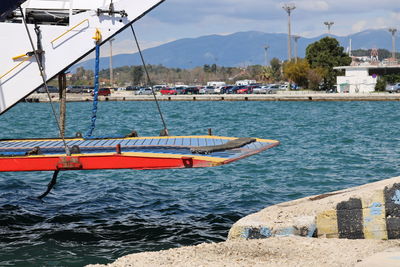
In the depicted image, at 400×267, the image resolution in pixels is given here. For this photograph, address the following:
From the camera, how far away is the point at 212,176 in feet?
69.7

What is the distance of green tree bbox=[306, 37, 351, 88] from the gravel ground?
9476 cm

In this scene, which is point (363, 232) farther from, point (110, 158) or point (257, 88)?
point (257, 88)

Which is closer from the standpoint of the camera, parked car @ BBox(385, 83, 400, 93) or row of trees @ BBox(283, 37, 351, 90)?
parked car @ BBox(385, 83, 400, 93)

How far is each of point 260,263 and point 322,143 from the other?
2541 centimetres

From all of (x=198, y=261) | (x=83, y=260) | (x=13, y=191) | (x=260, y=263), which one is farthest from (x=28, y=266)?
(x=13, y=191)

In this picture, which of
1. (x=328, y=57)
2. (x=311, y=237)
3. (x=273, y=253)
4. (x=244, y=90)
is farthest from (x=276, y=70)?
(x=273, y=253)

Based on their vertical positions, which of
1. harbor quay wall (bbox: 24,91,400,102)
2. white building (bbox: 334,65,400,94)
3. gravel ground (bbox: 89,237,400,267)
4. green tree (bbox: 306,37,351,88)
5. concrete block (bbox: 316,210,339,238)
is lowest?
harbor quay wall (bbox: 24,91,400,102)

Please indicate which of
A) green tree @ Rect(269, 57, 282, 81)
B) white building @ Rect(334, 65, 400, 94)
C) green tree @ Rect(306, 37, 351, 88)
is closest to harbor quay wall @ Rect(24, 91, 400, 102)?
white building @ Rect(334, 65, 400, 94)

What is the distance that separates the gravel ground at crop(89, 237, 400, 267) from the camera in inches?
327

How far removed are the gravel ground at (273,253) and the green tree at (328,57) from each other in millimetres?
94762

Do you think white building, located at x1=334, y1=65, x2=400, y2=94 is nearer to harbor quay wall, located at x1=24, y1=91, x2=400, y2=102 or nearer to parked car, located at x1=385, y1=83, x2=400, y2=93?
parked car, located at x1=385, y1=83, x2=400, y2=93

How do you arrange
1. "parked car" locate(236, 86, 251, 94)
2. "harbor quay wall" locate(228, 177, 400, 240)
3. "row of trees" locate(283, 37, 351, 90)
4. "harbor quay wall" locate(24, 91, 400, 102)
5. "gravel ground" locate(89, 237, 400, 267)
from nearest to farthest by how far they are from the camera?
"gravel ground" locate(89, 237, 400, 267) < "harbor quay wall" locate(228, 177, 400, 240) < "harbor quay wall" locate(24, 91, 400, 102) < "row of trees" locate(283, 37, 351, 90) < "parked car" locate(236, 86, 251, 94)

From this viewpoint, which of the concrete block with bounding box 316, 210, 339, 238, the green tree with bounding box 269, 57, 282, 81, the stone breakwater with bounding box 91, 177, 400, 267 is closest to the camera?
the stone breakwater with bounding box 91, 177, 400, 267

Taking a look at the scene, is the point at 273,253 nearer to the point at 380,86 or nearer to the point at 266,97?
the point at 380,86
